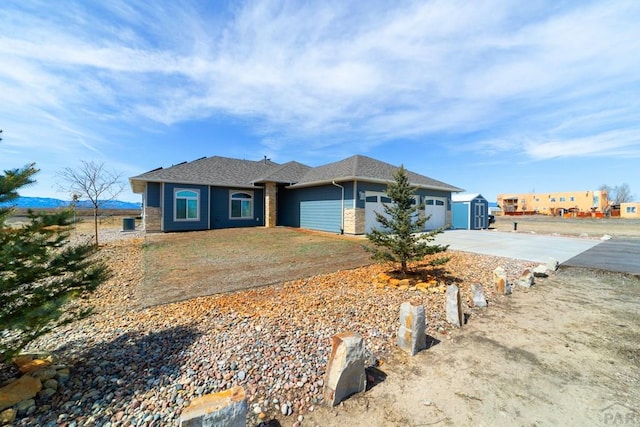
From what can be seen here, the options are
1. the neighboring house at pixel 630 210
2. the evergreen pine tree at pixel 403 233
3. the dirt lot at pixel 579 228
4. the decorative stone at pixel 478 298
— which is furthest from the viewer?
the neighboring house at pixel 630 210

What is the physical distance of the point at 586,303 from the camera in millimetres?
4930

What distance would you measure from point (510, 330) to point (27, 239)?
19.7 ft

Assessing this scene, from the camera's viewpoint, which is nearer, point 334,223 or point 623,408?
point 623,408

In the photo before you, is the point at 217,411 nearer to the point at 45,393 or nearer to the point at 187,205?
the point at 45,393

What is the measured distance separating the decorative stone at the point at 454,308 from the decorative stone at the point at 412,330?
3.15 ft

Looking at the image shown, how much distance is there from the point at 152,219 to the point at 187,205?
6.19 ft

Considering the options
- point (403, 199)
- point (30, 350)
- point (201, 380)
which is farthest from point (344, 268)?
point (30, 350)

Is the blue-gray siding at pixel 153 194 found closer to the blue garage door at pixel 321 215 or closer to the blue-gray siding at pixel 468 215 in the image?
the blue garage door at pixel 321 215

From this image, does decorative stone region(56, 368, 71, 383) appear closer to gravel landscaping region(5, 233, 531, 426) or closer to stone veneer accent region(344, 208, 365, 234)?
gravel landscaping region(5, 233, 531, 426)

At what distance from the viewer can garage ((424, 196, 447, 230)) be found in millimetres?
17109

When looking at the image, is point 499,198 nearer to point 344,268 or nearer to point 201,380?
point 344,268

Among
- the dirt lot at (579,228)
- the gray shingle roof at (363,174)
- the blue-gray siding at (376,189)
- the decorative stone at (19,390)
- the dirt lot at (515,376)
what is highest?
the gray shingle roof at (363,174)

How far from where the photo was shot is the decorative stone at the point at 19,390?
217cm

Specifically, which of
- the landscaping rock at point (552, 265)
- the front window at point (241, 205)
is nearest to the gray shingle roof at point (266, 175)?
the front window at point (241, 205)
